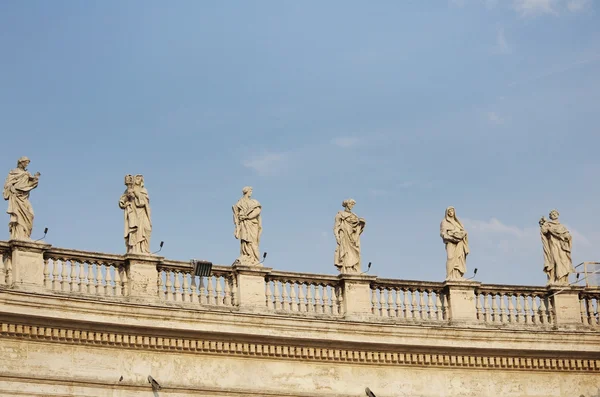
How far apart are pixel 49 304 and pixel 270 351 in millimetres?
5928

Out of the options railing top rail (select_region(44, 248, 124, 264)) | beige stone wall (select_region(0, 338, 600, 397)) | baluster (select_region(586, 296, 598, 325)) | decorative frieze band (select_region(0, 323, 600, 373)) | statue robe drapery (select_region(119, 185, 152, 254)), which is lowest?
beige stone wall (select_region(0, 338, 600, 397))

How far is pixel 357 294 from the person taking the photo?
41.2 meters

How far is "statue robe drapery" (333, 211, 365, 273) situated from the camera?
1631 inches

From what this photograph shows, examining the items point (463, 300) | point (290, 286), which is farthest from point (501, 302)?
point (290, 286)

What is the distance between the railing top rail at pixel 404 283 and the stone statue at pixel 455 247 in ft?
1.76

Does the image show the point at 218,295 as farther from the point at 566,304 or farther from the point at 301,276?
the point at 566,304

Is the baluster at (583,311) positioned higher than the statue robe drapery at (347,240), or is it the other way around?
the statue robe drapery at (347,240)

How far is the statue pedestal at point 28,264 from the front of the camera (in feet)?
122

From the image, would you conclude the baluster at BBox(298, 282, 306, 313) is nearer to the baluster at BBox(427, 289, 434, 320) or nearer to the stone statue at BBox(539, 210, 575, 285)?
the baluster at BBox(427, 289, 434, 320)

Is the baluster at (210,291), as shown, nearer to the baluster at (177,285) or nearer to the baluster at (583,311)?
the baluster at (177,285)

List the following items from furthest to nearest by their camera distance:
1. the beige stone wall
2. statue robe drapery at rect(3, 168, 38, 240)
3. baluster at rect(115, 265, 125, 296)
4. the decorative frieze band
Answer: baluster at rect(115, 265, 125, 296) → statue robe drapery at rect(3, 168, 38, 240) → the decorative frieze band → the beige stone wall

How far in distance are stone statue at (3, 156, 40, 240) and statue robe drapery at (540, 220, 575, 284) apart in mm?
14489

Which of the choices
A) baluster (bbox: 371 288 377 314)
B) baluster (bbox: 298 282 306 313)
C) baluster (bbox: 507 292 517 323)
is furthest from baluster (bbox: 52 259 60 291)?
baluster (bbox: 507 292 517 323)

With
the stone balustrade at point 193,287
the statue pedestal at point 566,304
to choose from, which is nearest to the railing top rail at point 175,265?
the stone balustrade at point 193,287
